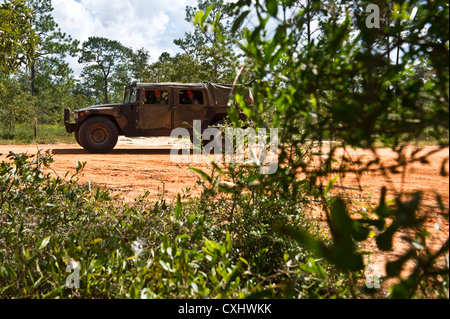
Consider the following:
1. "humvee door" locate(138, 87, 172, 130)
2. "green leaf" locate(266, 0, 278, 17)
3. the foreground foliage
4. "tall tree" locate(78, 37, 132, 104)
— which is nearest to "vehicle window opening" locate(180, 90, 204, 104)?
"humvee door" locate(138, 87, 172, 130)

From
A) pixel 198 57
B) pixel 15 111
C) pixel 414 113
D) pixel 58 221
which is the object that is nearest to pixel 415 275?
pixel 414 113

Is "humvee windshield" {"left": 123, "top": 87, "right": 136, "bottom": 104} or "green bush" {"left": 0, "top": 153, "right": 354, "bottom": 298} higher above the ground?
"humvee windshield" {"left": 123, "top": 87, "right": 136, "bottom": 104}

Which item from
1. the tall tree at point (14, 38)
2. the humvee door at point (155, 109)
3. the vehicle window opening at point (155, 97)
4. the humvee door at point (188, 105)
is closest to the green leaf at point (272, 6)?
the tall tree at point (14, 38)

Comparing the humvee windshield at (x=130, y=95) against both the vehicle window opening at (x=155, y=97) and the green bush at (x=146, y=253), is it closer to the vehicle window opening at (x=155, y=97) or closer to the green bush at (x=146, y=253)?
the vehicle window opening at (x=155, y=97)

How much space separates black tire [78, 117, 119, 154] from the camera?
1129 cm

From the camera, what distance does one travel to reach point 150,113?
37.8 ft

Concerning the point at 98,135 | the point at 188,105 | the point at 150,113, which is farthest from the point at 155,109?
the point at 98,135

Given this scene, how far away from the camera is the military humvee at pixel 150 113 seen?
11406 mm

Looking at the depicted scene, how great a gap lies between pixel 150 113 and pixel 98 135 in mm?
1542

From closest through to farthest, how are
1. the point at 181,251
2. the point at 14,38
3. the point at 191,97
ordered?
1. the point at 181,251
2. the point at 14,38
3. the point at 191,97

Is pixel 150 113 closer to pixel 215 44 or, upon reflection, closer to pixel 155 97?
pixel 155 97

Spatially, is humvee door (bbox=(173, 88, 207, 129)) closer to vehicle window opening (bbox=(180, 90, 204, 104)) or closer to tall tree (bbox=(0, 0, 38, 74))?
vehicle window opening (bbox=(180, 90, 204, 104))

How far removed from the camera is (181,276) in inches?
67.1

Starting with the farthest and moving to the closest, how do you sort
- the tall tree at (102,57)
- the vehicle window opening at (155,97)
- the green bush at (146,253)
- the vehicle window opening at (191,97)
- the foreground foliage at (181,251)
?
the tall tree at (102,57)
the vehicle window opening at (191,97)
the vehicle window opening at (155,97)
the green bush at (146,253)
the foreground foliage at (181,251)
